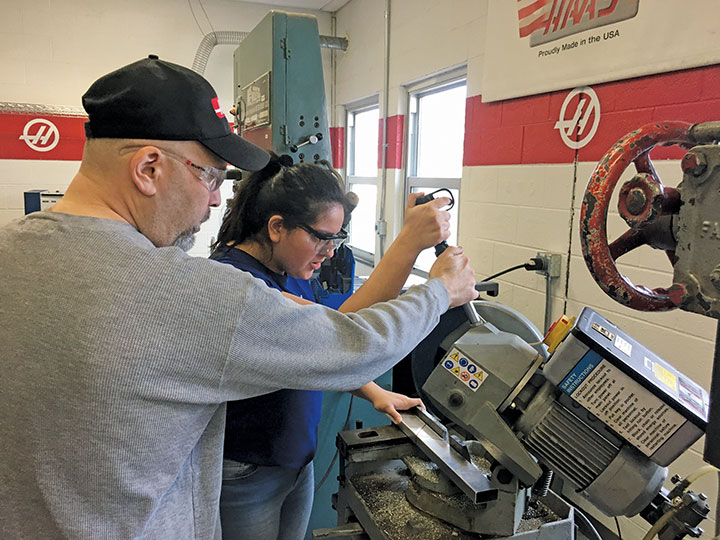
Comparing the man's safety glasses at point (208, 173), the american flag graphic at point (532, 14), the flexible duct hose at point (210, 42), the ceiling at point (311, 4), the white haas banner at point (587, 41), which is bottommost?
the man's safety glasses at point (208, 173)

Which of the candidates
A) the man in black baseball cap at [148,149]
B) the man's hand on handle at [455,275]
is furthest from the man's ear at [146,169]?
the man's hand on handle at [455,275]

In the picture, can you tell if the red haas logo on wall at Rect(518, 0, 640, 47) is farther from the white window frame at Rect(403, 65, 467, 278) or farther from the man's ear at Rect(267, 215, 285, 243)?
the man's ear at Rect(267, 215, 285, 243)

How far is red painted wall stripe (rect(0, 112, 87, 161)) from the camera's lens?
3787mm

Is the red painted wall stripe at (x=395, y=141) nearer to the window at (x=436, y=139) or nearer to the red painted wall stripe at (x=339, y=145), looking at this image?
the window at (x=436, y=139)

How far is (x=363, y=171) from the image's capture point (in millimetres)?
4469

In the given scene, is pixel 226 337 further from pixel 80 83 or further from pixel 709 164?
pixel 80 83

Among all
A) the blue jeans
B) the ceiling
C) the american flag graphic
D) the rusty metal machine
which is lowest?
the blue jeans

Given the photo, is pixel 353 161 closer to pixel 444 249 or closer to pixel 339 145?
pixel 339 145

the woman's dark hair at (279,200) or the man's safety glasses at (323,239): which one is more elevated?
the woman's dark hair at (279,200)

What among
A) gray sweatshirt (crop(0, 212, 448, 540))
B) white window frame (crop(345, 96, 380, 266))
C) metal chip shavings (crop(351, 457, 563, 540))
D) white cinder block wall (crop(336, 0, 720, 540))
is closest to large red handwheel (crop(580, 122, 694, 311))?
gray sweatshirt (crop(0, 212, 448, 540))

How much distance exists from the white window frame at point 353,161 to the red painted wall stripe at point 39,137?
82.2 inches

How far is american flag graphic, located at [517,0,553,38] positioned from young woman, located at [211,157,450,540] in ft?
4.10

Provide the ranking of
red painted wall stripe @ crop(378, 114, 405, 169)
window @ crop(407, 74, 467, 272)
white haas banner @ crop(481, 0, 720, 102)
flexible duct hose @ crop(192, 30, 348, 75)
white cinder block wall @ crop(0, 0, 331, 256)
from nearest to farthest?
white haas banner @ crop(481, 0, 720, 102) < window @ crop(407, 74, 467, 272) < red painted wall stripe @ crop(378, 114, 405, 169) < white cinder block wall @ crop(0, 0, 331, 256) < flexible duct hose @ crop(192, 30, 348, 75)

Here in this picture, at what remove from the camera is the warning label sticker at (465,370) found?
2.97 feet
